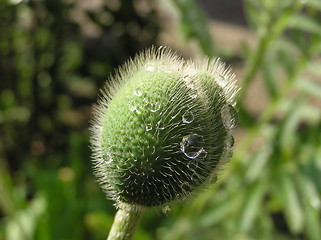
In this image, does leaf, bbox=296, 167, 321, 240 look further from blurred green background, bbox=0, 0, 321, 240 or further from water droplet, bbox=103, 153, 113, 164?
water droplet, bbox=103, 153, 113, 164

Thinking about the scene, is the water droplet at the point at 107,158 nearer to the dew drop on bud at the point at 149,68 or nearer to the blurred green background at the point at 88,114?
the dew drop on bud at the point at 149,68

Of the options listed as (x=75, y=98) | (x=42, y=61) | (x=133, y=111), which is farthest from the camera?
(x=75, y=98)

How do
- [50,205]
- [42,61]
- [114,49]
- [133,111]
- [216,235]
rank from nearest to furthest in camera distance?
[133,111] → [50,205] → [216,235] → [42,61] → [114,49]

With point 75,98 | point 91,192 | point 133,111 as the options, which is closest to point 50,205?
point 91,192

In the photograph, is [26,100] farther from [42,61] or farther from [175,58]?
[175,58]

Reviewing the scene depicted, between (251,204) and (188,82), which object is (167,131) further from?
(251,204)
